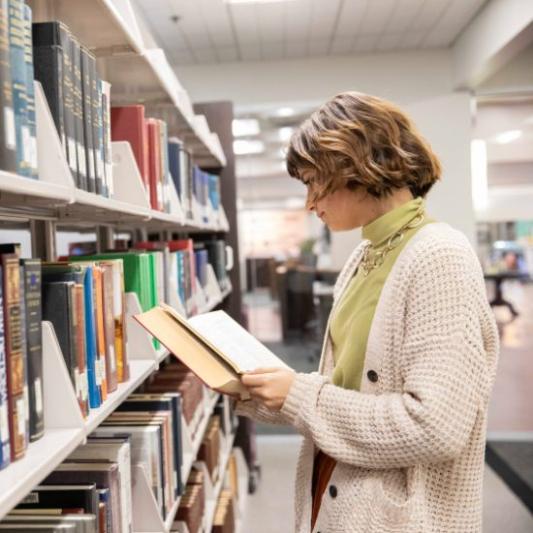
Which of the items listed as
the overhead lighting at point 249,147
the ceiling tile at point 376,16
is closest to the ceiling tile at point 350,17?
the ceiling tile at point 376,16

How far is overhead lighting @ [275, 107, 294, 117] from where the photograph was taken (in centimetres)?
435

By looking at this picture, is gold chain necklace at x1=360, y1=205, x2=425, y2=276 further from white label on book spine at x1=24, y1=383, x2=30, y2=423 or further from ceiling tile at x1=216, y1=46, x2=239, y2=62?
ceiling tile at x1=216, y1=46, x2=239, y2=62

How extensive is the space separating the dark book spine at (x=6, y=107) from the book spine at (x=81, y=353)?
30 cm

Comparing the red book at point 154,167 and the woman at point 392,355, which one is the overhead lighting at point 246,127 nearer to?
the red book at point 154,167

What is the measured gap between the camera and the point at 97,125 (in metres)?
1.15

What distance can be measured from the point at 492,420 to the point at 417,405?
11.6 ft

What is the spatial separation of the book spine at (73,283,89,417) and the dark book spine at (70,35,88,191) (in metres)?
0.20

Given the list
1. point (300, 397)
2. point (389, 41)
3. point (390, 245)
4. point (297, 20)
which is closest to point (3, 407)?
point (300, 397)

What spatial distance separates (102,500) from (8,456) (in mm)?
409

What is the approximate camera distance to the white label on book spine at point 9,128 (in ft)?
2.43

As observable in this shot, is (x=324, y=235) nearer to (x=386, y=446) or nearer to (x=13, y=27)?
(x=386, y=446)

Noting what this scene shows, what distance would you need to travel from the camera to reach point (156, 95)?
6.21 feet

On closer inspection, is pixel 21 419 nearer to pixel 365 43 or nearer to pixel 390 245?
pixel 390 245

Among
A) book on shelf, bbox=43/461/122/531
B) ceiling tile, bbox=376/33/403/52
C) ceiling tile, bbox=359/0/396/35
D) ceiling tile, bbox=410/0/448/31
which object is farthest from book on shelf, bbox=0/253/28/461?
ceiling tile, bbox=376/33/403/52
